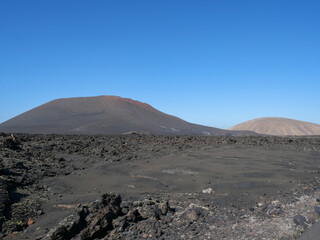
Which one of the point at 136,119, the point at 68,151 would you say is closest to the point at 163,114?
the point at 136,119

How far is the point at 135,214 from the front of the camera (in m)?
5.04

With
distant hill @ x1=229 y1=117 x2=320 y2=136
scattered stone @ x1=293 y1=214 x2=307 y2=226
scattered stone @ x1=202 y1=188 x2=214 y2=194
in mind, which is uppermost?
distant hill @ x1=229 y1=117 x2=320 y2=136

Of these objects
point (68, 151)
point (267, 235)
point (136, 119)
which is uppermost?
point (136, 119)

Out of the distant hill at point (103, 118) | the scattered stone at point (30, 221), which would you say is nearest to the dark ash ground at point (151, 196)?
the scattered stone at point (30, 221)

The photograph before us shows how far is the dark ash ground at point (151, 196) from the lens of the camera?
182 inches

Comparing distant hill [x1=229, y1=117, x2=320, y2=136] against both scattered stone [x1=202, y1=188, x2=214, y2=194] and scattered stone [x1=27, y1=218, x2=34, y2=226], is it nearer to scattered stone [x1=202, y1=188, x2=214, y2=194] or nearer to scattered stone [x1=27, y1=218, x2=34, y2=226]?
scattered stone [x1=202, y1=188, x2=214, y2=194]

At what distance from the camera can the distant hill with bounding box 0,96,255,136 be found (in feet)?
130

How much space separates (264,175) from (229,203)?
121 inches

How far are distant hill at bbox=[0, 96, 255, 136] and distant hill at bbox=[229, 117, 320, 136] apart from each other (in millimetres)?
17275

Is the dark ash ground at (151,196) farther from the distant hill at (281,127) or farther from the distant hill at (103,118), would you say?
the distant hill at (281,127)

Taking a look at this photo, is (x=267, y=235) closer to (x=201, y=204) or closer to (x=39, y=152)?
(x=201, y=204)

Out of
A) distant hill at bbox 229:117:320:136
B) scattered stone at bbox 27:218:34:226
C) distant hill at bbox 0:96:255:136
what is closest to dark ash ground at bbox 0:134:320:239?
scattered stone at bbox 27:218:34:226

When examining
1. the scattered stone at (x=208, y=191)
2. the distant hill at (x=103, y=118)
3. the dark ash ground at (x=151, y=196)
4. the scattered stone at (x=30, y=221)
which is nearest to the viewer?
the dark ash ground at (x=151, y=196)

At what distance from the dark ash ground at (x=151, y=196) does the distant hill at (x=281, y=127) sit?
5873cm
